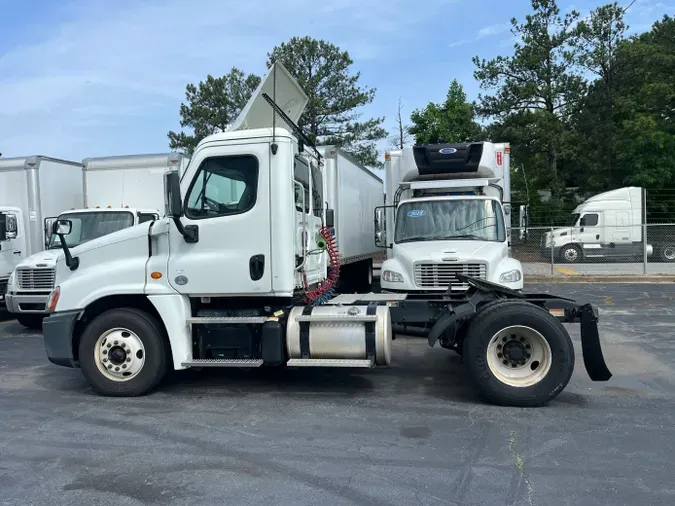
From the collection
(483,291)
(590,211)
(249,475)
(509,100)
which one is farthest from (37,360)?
(509,100)

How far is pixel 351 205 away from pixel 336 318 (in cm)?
678

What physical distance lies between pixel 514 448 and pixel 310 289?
3.15 metres

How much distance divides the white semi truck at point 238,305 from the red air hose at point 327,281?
37 centimetres

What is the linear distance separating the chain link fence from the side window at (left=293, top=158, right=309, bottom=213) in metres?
15.7

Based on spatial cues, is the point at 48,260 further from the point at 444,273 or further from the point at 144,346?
the point at 444,273

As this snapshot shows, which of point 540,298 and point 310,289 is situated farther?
point 310,289

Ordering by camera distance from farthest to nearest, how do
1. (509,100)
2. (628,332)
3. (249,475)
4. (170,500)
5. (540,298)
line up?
1. (509,100)
2. (628,332)
3. (540,298)
4. (249,475)
5. (170,500)

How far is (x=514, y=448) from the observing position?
4.60m

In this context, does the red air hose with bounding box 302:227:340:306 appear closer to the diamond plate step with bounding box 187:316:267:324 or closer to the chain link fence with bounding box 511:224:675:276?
the diamond plate step with bounding box 187:316:267:324

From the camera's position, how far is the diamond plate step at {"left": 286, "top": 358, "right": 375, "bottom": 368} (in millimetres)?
5777

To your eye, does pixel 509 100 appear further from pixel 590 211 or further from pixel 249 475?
pixel 249 475

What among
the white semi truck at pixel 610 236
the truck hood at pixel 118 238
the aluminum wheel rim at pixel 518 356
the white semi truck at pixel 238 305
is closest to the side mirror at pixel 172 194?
the white semi truck at pixel 238 305

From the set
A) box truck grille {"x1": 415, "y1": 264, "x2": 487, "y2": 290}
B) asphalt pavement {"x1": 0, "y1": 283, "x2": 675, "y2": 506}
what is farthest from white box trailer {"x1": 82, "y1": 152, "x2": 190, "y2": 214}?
box truck grille {"x1": 415, "y1": 264, "x2": 487, "y2": 290}

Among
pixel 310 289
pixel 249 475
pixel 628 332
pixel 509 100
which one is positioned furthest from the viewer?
pixel 509 100
